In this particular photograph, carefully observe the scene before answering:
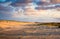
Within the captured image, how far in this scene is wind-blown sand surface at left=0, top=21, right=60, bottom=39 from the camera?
97.4 inches

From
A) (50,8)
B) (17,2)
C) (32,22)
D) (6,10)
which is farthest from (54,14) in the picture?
(6,10)

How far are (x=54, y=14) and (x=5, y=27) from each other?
968mm

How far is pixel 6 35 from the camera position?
8.26ft

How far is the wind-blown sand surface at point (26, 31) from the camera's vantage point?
97.4 inches

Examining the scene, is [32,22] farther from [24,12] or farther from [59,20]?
[59,20]

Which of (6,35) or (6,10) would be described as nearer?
(6,35)

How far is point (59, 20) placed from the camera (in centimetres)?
264

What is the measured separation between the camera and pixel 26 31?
2.59 metres

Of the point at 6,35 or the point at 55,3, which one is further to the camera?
the point at 55,3

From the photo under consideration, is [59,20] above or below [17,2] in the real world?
below

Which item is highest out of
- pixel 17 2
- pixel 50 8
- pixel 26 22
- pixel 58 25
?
pixel 17 2

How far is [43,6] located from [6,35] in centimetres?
89

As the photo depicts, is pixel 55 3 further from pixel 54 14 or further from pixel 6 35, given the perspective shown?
pixel 6 35

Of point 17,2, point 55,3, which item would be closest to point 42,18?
point 55,3
